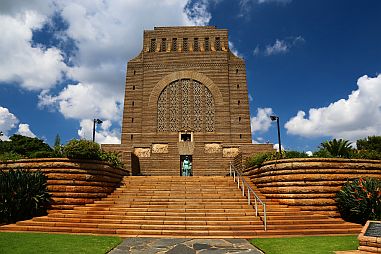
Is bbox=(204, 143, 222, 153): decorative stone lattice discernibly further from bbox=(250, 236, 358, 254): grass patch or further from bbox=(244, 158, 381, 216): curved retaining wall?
bbox=(250, 236, 358, 254): grass patch

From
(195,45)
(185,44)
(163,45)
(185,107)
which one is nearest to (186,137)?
(185,107)

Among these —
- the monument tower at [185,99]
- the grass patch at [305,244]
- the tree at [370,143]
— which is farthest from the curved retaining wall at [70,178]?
the tree at [370,143]

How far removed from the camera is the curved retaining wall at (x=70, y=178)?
12992 mm

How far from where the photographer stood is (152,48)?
3475 centimetres

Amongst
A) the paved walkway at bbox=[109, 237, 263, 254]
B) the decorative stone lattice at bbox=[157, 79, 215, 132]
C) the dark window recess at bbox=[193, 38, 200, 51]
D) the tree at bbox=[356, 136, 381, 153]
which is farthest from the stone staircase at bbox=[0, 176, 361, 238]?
the tree at bbox=[356, 136, 381, 153]

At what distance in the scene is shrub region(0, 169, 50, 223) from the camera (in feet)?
37.7

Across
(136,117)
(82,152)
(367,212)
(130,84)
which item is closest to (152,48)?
(130,84)

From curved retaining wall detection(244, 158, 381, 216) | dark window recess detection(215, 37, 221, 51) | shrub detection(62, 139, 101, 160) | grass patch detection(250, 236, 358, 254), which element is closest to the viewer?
grass patch detection(250, 236, 358, 254)

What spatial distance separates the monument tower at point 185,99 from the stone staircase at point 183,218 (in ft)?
45.8

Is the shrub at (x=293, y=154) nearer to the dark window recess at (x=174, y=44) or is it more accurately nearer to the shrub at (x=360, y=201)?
the shrub at (x=360, y=201)

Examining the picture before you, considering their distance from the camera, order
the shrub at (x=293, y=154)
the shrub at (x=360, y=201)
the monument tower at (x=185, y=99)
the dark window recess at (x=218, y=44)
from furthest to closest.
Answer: the dark window recess at (x=218, y=44) < the monument tower at (x=185, y=99) < the shrub at (x=293, y=154) < the shrub at (x=360, y=201)

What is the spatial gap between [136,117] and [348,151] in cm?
2108

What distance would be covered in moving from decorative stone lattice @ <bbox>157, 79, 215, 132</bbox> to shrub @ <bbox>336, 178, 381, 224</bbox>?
64.3 feet

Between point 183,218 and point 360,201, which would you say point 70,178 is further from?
point 360,201
